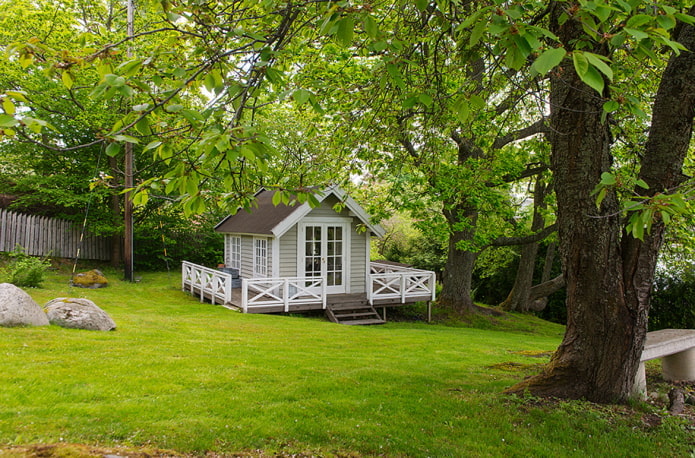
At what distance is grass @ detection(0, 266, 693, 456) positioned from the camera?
3.47 m

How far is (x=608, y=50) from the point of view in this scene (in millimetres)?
4012

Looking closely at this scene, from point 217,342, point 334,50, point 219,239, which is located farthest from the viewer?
point 219,239

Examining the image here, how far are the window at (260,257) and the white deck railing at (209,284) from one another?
1.12 m

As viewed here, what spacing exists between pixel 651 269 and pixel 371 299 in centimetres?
1041

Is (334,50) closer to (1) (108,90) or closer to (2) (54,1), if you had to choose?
(1) (108,90)

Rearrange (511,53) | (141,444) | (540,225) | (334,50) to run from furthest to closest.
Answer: (540,225)
(334,50)
(141,444)
(511,53)

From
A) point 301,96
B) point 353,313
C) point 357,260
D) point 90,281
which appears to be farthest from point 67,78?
point 90,281

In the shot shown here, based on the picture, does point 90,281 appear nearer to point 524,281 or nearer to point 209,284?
point 209,284

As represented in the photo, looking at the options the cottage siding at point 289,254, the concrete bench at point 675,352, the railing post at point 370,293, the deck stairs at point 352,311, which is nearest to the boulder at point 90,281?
the cottage siding at point 289,254

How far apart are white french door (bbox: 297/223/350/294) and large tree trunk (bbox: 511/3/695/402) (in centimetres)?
1025

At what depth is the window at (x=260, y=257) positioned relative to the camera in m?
14.3

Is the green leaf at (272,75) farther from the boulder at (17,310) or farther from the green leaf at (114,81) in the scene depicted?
the boulder at (17,310)

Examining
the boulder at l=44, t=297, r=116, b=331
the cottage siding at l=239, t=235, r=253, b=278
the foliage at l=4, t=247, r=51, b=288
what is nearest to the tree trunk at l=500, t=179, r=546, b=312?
the cottage siding at l=239, t=235, r=253, b=278

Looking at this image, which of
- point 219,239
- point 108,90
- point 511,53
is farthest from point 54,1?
point 511,53
